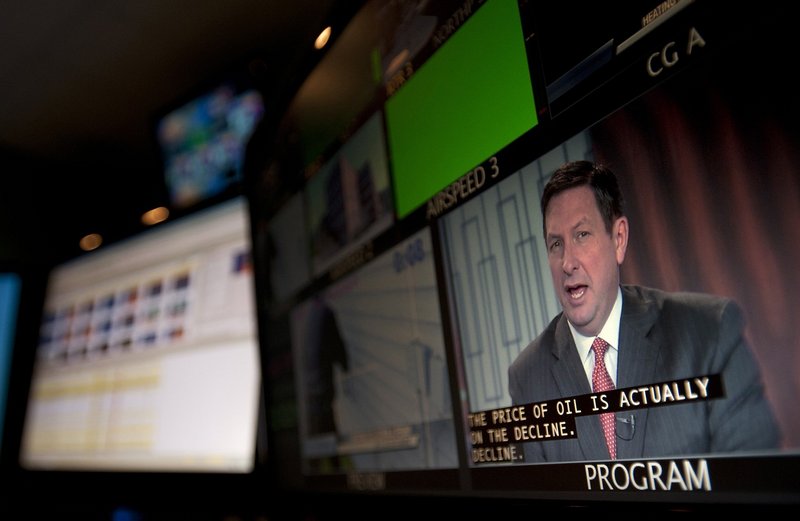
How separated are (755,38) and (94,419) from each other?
4.14 ft

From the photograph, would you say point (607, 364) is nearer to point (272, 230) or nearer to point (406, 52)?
point (406, 52)

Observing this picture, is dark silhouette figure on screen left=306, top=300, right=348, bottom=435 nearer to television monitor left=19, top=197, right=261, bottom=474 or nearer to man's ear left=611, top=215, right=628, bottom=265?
television monitor left=19, top=197, right=261, bottom=474

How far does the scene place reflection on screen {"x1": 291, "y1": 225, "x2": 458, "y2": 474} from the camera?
57cm

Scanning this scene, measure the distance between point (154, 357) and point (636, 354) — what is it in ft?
3.14

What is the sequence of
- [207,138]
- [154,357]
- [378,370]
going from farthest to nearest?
[207,138]
[154,357]
[378,370]

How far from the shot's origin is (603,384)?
0.40 m

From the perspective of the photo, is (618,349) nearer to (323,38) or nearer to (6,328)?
(323,38)

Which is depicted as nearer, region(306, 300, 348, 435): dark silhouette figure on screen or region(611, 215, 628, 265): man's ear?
region(611, 215, 628, 265): man's ear

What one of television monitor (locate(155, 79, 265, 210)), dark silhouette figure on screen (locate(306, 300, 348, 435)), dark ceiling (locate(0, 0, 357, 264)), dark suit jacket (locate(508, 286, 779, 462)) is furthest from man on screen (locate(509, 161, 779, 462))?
television monitor (locate(155, 79, 265, 210))

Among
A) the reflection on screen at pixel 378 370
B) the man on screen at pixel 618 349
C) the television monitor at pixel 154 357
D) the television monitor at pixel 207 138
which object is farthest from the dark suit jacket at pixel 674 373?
the television monitor at pixel 207 138

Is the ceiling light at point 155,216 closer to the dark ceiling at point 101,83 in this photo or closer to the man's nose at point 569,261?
the dark ceiling at point 101,83

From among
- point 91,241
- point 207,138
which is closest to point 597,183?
point 91,241

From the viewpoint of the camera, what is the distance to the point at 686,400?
0.35 metres

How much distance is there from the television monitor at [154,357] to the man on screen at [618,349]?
2.01 ft
